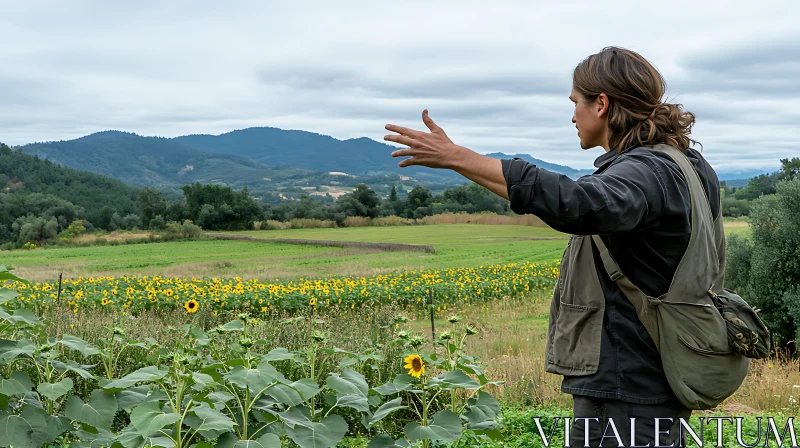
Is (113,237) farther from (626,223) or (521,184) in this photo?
(626,223)

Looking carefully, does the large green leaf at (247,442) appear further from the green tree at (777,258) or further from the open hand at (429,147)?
the green tree at (777,258)

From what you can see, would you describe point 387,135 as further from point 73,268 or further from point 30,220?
point 30,220

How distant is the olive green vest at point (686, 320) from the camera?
78.9 inches

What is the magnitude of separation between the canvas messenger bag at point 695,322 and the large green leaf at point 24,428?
2399mm

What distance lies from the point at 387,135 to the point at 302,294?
10378 millimetres

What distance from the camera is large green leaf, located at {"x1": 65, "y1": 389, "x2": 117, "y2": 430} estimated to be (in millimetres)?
2773

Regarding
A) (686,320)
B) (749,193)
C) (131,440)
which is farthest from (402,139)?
(749,193)

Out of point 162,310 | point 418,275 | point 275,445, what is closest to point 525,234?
point 418,275

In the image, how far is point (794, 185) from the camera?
8977 millimetres

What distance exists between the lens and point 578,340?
2.12 m

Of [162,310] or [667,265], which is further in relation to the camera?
[162,310]

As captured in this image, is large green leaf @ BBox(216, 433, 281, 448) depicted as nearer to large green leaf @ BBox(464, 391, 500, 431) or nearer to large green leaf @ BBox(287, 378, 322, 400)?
large green leaf @ BBox(287, 378, 322, 400)

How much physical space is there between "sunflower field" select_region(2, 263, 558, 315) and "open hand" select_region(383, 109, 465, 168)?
720 cm

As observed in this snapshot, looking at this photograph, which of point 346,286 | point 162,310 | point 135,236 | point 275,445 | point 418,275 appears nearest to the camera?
point 275,445
